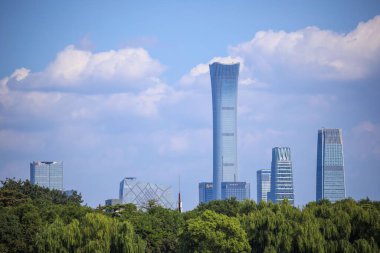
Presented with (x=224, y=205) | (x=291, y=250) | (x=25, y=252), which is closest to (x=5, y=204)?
(x=224, y=205)

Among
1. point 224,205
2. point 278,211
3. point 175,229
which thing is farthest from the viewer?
point 224,205

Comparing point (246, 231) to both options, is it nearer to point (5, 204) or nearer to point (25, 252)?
point (25, 252)

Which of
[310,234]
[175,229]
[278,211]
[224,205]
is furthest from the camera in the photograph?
[224,205]

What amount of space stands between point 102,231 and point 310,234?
1665 centimetres

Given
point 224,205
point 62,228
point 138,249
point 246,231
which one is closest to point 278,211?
→ point 246,231

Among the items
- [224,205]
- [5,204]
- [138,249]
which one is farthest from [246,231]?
[5,204]

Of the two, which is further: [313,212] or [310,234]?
[313,212]

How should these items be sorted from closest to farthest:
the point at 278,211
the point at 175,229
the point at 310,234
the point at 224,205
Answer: the point at 310,234
the point at 278,211
the point at 175,229
the point at 224,205

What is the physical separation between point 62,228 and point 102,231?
135 inches

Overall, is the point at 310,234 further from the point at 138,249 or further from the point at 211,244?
the point at 138,249

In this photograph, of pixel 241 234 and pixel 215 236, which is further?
pixel 241 234

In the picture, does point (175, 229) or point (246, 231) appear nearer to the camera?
point (246, 231)

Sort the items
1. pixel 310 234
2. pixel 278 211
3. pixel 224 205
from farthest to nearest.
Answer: pixel 224 205
pixel 278 211
pixel 310 234

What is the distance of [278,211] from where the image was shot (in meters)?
80.7
